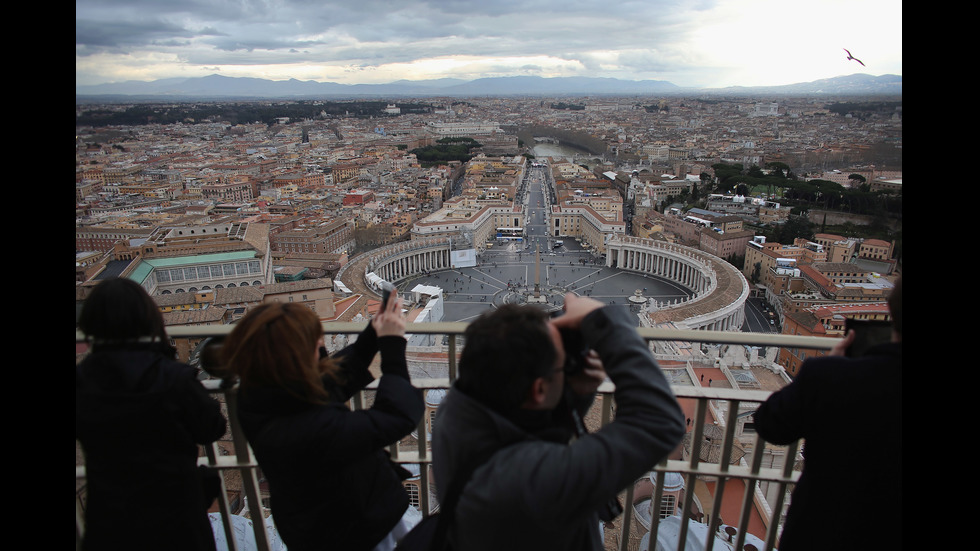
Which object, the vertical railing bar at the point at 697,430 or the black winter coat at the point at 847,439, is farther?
the vertical railing bar at the point at 697,430

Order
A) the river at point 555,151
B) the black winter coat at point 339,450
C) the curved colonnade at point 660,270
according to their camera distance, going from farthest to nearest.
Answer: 1. the river at point 555,151
2. the curved colonnade at point 660,270
3. the black winter coat at point 339,450

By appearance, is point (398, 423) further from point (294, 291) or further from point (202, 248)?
point (202, 248)

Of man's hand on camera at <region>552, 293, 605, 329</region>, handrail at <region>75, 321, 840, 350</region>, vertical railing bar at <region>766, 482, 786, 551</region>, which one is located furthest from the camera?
vertical railing bar at <region>766, 482, 786, 551</region>

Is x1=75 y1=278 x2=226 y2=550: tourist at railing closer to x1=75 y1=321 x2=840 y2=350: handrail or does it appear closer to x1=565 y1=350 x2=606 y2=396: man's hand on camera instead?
x1=75 y1=321 x2=840 y2=350: handrail

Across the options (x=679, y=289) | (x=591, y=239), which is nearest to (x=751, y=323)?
(x=679, y=289)

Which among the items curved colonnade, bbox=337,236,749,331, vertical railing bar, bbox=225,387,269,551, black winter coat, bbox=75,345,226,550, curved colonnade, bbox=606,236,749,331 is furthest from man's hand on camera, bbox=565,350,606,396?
curved colonnade, bbox=337,236,749,331

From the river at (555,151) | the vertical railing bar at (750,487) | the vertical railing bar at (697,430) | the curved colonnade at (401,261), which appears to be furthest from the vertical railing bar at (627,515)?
the river at (555,151)

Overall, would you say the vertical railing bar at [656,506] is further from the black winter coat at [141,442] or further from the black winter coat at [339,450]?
the black winter coat at [141,442]
